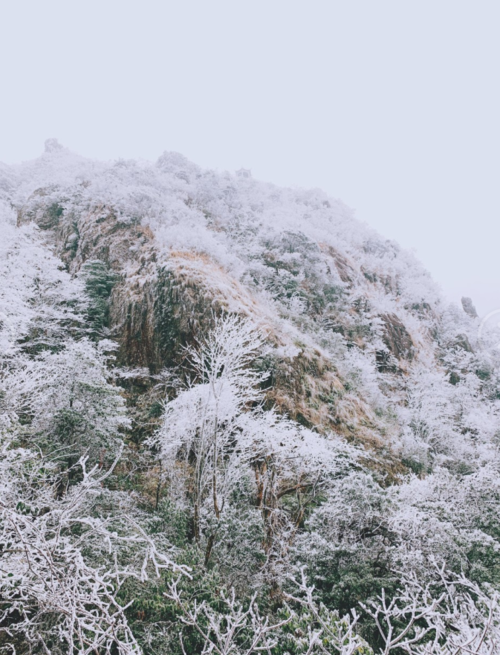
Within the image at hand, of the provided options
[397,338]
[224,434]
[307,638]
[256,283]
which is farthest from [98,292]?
[397,338]

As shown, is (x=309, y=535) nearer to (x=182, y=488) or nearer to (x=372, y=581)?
(x=372, y=581)

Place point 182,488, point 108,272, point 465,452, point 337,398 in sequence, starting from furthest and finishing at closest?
point 108,272 → point 465,452 → point 337,398 → point 182,488

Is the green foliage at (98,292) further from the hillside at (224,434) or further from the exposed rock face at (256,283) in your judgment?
the exposed rock face at (256,283)

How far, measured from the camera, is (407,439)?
13664 millimetres

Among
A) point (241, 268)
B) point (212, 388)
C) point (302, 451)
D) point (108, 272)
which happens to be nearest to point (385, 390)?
point (241, 268)

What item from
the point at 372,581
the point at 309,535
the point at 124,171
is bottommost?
the point at 309,535

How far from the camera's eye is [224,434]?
8297 mm

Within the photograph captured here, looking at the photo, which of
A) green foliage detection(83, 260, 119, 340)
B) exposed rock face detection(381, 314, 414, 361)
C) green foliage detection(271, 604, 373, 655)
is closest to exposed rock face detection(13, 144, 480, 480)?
exposed rock face detection(381, 314, 414, 361)

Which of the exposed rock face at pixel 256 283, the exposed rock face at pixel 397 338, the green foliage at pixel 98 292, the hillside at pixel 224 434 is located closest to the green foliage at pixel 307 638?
the hillside at pixel 224 434

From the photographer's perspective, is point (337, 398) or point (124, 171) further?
point (124, 171)

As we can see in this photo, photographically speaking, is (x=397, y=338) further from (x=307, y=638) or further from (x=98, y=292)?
(x=307, y=638)

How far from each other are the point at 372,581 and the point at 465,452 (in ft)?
41.0

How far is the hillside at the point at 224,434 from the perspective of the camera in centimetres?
355

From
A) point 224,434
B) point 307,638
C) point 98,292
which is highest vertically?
point 307,638
